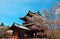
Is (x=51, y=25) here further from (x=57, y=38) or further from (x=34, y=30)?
(x=34, y=30)

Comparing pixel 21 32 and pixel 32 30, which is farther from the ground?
pixel 32 30

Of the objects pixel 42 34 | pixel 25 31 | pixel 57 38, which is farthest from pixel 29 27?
pixel 57 38

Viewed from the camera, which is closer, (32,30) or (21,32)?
(21,32)

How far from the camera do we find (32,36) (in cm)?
2886

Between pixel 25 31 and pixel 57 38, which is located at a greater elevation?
pixel 25 31

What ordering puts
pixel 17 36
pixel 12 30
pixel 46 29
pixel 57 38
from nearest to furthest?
1. pixel 57 38
2. pixel 46 29
3. pixel 17 36
4. pixel 12 30

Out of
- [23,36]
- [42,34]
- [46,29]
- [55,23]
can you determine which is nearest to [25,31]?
[23,36]

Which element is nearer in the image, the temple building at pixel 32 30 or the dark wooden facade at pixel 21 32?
the temple building at pixel 32 30

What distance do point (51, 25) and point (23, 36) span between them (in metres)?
6.47

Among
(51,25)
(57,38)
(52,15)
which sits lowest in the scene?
(57,38)

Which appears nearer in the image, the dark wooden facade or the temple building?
the temple building

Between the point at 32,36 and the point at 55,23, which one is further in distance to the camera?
the point at 32,36

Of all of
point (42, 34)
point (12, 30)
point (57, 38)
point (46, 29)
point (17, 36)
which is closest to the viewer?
point (57, 38)

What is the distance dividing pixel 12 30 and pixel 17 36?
Result: 2287 mm
